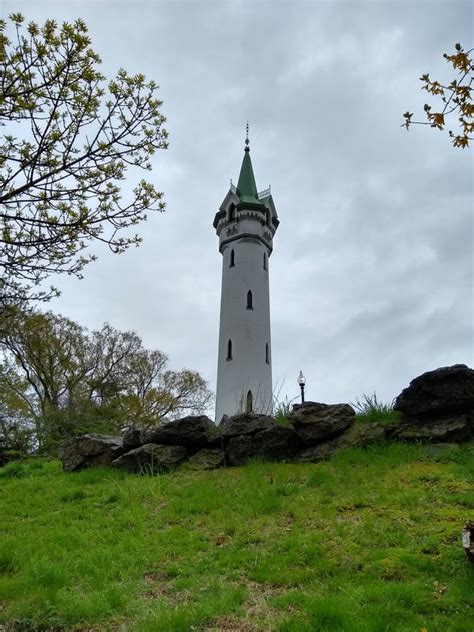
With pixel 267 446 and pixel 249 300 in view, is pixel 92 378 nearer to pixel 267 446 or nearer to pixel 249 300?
pixel 249 300

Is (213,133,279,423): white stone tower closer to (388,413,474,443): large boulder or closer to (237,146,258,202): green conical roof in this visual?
(237,146,258,202): green conical roof

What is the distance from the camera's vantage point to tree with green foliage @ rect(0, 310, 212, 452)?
70.5 feet

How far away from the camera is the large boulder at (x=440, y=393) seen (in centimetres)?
822

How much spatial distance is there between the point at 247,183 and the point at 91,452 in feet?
84.1

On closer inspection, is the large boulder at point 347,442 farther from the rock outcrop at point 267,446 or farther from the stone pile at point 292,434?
the rock outcrop at point 267,446

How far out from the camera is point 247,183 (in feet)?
108

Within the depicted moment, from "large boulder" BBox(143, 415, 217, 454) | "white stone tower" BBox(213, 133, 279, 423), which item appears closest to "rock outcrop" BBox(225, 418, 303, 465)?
"large boulder" BBox(143, 415, 217, 454)

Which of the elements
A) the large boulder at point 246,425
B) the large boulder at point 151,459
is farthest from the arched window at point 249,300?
the large boulder at point 151,459

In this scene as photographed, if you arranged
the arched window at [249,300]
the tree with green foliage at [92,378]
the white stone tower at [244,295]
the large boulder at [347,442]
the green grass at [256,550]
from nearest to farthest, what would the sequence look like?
1. the green grass at [256,550]
2. the large boulder at [347,442]
3. the tree with green foliage at [92,378]
4. the white stone tower at [244,295]
5. the arched window at [249,300]

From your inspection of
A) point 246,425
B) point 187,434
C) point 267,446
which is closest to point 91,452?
point 187,434

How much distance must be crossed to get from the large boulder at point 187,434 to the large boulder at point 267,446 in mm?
729

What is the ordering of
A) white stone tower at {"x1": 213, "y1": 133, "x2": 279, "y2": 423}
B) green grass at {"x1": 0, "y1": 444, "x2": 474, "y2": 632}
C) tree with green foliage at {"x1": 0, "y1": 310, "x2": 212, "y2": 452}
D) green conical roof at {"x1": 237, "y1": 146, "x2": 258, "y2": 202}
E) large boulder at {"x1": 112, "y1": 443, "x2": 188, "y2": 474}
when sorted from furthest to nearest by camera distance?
1. green conical roof at {"x1": 237, "y1": 146, "x2": 258, "y2": 202}
2. white stone tower at {"x1": 213, "y1": 133, "x2": 279, "y2": 423}
3. tree with green foliage at {"x1": 0, "y1": 310, "x2": 212, "y2": 452}
4. large boulder at {"x1": 112, "y1": 443, "x2": 188, "y2": 474}
5. green grass at {"x1": 0, "y1": 444, "x2": 474, "y2": 632}

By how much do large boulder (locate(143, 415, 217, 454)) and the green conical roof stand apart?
76.3 feet

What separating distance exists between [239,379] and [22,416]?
36.6ft
